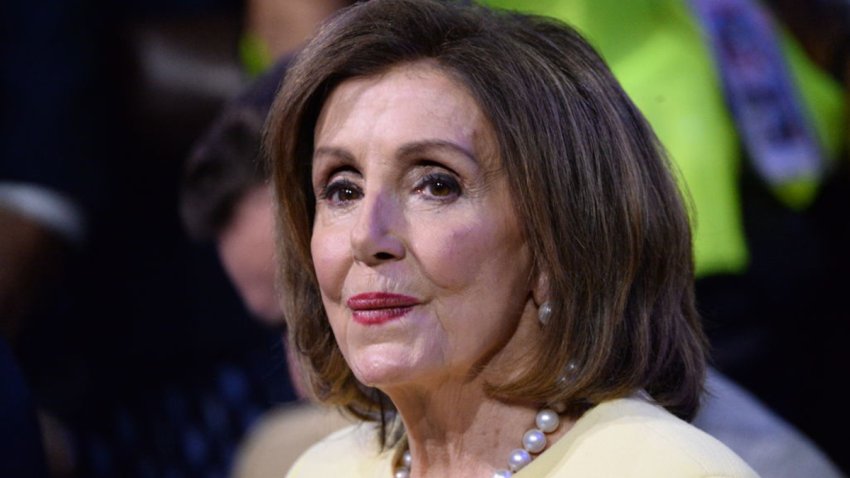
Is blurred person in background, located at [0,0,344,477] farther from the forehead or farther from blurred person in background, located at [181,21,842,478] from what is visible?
the forehead

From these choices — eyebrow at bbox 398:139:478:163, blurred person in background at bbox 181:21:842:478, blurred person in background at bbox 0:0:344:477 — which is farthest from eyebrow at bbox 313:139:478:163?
blurred person in background at bbox 0:0:344:477

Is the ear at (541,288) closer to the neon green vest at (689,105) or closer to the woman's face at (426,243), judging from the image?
the woman's face at (426,243)

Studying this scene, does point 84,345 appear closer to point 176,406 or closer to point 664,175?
point 176,406

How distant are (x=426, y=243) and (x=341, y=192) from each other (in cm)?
15

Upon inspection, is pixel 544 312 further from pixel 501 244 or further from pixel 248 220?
pixel 248 220

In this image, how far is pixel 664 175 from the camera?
1617 millimetres

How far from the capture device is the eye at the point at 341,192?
162cm

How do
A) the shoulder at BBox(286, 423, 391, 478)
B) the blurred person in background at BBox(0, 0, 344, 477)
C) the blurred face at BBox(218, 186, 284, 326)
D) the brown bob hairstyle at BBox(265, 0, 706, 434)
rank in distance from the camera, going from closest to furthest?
the brown bob hairstyle at BBox(265, 0, 706, 434) → the shoulder at BBox(286, 423, 391, 478) → the blurred face at BBox(218, 186, 284, 326) → the blurred person in background at BBox(0, 0, 344, 477)

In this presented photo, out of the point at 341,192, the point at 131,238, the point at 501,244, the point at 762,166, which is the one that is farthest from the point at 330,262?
the point at 131,238

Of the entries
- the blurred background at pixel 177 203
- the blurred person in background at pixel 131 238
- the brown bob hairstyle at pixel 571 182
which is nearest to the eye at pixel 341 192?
the brown bob hairstyle at pixel 571 182

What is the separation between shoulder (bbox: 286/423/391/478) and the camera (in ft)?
5.89

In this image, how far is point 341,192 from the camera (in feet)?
5.34

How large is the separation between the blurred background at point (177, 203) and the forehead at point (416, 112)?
79 centimetres

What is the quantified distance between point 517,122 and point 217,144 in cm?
126
